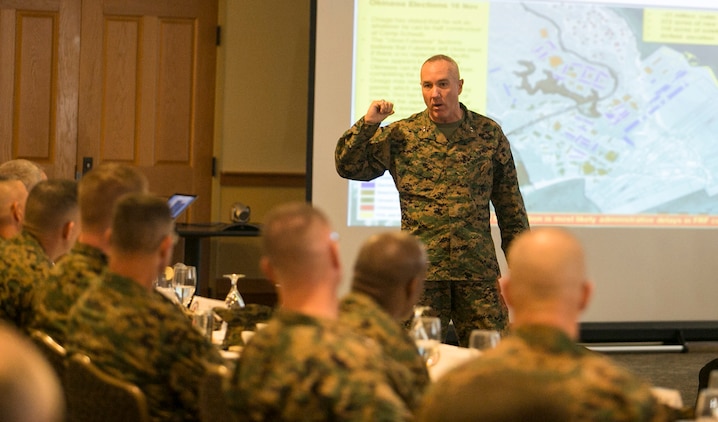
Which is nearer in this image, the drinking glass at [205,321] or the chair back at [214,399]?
the chair back at [214,399]

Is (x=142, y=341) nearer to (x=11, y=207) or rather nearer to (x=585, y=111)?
(x=11, y=207)

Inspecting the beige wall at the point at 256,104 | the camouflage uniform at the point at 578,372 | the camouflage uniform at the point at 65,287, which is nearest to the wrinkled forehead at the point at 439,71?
the camouflage uniform at the point at 65,287

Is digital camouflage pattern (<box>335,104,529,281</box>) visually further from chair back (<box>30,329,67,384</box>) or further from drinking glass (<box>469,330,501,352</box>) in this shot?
chair back (<box>30,329,67,384</box>)

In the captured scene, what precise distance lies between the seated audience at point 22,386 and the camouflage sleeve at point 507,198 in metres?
3.74

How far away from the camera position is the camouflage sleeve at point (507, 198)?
4293mm

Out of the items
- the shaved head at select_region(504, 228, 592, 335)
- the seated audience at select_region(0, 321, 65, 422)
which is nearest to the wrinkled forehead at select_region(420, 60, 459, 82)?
Answer: the shaved head at select_region(504, 228, 592, 335)

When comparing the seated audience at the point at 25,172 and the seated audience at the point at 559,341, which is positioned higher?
the seated audience at the point at 25,172

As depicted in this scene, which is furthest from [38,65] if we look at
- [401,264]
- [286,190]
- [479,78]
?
[401,264]

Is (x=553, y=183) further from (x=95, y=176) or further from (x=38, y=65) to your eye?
(x=95, y=176)

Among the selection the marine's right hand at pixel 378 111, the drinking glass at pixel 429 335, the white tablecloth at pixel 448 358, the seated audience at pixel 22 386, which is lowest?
the white tablecloth at pixel 448 358

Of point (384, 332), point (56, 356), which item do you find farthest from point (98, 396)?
point (384, 332)

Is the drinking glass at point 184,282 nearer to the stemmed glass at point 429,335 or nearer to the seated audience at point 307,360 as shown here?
the stemmed glass at point 429,335

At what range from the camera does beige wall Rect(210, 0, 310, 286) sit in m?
7.59

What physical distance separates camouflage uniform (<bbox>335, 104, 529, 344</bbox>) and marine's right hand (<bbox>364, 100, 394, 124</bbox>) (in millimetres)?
33
